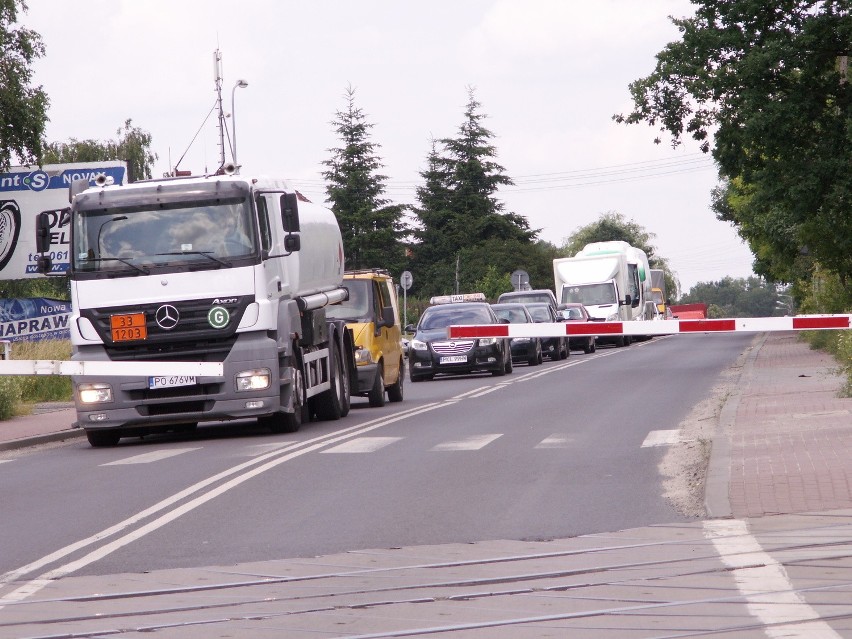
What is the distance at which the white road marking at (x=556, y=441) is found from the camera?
1554 centimetres

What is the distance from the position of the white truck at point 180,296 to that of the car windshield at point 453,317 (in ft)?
50.6

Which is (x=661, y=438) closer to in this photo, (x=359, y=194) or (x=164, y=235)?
(x=164, y=235)

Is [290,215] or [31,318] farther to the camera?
[31,318]

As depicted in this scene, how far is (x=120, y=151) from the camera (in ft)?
238

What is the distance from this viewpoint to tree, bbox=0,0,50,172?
34.8 meters

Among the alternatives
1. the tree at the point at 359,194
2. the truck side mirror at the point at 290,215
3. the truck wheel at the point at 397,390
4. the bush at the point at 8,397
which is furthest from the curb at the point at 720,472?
the tree at the point at 359,194

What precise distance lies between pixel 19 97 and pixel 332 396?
17.1m

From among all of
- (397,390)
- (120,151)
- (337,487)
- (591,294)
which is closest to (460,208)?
(120,151)

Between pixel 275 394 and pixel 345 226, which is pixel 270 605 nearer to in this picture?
pixel 275 394

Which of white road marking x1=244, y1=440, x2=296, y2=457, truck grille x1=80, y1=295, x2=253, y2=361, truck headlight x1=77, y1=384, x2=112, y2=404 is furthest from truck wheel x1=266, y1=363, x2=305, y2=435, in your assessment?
truck headlight x1=77, y1=384, x2=112, y2=404

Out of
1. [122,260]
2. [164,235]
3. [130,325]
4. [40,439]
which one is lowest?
[40,439]

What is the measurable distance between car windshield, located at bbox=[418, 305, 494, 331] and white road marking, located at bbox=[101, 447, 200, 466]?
54.2ft

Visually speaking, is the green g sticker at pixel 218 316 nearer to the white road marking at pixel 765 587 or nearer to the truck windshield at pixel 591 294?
the white road marking at pixel 765 587

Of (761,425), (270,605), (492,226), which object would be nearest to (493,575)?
(270,605)
